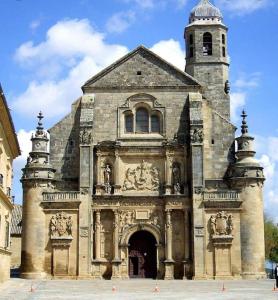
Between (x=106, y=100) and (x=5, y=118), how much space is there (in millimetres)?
18123

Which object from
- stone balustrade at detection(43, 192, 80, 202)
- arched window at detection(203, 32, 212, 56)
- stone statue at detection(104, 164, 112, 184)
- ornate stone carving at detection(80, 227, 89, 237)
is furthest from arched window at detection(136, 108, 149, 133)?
arched window at detection(203, 32, 212, 56)

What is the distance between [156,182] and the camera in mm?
48312

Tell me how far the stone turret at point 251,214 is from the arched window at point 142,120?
7.60m

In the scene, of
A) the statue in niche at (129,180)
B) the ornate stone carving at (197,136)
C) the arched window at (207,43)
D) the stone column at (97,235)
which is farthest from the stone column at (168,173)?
the arched window at (207,43)

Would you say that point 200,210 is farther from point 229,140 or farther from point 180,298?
point 180,298

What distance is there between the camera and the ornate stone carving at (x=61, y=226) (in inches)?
1827

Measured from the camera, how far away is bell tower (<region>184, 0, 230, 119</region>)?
5566cm

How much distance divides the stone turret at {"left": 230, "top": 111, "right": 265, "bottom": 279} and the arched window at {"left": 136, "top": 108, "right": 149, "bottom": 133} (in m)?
7.60

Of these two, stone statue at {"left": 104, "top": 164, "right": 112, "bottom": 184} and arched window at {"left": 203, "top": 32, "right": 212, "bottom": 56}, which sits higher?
arched window at {"left": 203, "top": 32, "right": 212, "bottom": 56}

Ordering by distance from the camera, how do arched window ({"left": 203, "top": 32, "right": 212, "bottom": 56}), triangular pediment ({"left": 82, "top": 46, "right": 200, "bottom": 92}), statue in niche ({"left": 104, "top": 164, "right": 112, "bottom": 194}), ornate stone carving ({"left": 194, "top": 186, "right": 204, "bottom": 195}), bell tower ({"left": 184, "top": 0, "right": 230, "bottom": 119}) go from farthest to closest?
arched window ({"left": 203, "top": 32, "right": 212, "bottom": 56}) < bell tower ({"left": 184, "top": 0, "right": 230, "bottom": 119}) < triangular pediment ({"left": 82, "top": 46, "right": 200, "bottom": 92}) < statue in niche ({"left": 104, "top": 164, "right": 112, "bottom": 194}) < ornate stone carving ({"left": 194, "top": 186, "right": 204, "bottom": 195})

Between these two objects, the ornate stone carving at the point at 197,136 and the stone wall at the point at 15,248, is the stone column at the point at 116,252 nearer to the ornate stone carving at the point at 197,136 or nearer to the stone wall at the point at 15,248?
the ornate stone carving at the point at 197,136

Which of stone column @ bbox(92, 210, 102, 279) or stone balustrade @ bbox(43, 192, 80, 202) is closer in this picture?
stone column @ bbox(92, 210, 102, 279)

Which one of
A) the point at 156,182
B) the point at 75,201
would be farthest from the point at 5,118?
the point at 156,182

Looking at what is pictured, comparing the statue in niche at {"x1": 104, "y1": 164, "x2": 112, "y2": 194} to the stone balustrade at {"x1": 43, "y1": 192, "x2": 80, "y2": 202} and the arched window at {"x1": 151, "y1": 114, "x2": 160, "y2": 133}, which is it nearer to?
the stone balustrade at {"x1": 43, "y1": 192, "x2": 80, "y2": 202}
